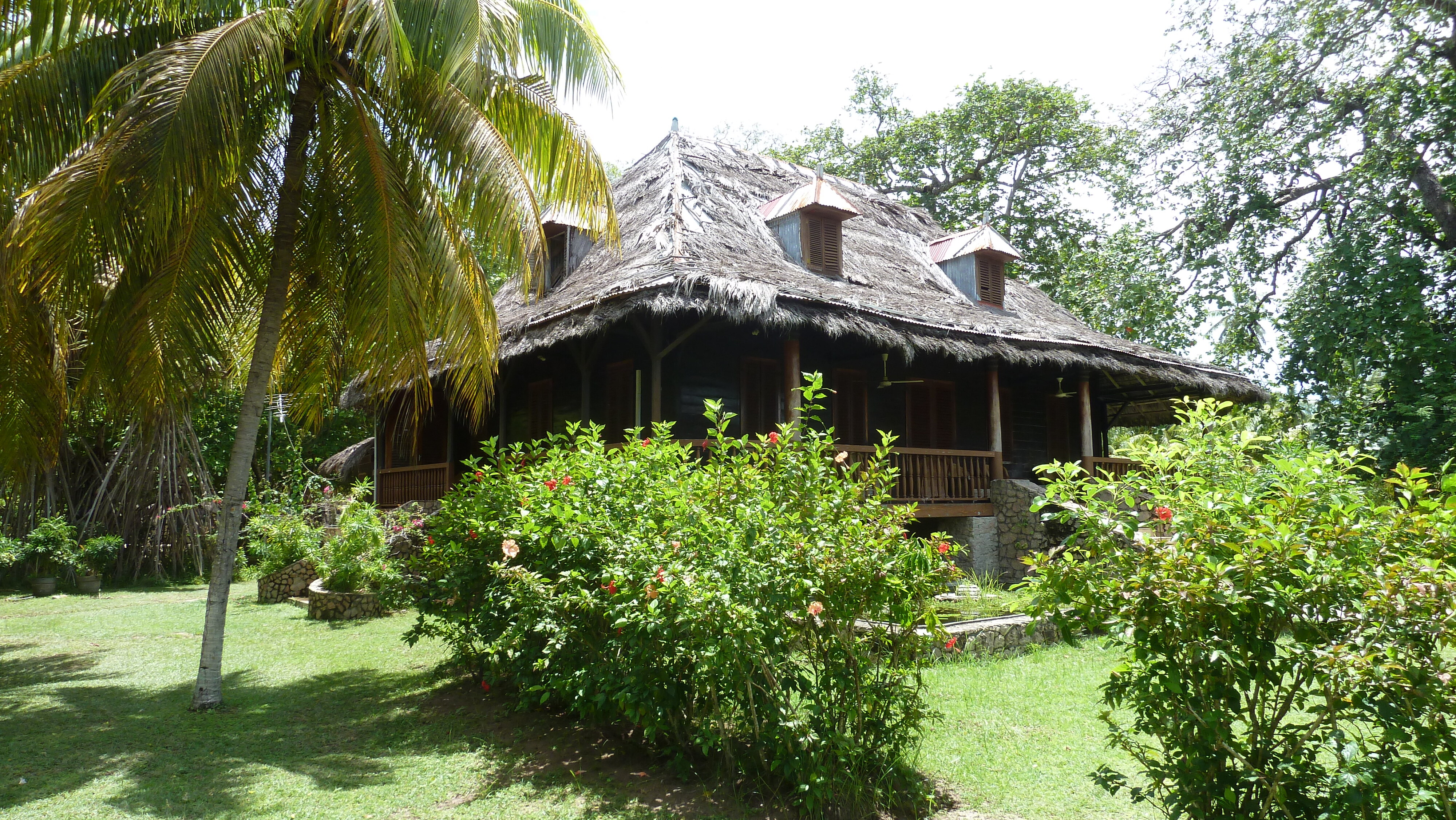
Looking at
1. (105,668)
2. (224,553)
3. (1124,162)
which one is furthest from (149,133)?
(1124,162)

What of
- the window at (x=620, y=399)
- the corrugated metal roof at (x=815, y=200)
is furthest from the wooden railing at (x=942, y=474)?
the corrugated metal roof at (x=815, y=200)

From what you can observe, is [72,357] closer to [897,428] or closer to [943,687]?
[897,428]

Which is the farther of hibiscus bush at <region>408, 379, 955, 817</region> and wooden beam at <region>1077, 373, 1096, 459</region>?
wooden beam at <region>1077, 373, 1096, 459</region>

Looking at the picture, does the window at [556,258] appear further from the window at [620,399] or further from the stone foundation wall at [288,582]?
the stone foundation wall at [288,582]

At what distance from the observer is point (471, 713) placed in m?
6.53

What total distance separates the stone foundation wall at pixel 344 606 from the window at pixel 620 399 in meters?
3.74

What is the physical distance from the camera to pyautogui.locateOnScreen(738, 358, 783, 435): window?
1273cm

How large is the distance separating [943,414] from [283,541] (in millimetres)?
10664

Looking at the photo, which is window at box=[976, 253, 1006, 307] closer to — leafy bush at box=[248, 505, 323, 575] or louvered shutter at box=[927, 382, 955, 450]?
louvered shutter at box=[927, 382, 955, 450]

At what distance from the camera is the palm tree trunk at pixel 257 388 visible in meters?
6.73

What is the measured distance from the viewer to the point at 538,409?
14477 millimetres

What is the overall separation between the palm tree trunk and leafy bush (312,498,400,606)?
3933mm

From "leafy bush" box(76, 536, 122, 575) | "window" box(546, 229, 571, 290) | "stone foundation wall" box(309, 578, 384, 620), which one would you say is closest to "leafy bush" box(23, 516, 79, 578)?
"leafy bush" box(76, 536, 122, 575)

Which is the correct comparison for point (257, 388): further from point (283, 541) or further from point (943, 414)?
point (943, 414)
